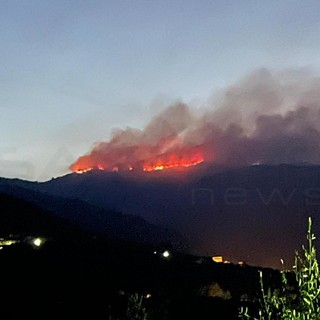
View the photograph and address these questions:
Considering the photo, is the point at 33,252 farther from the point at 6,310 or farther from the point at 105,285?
the point at 6,310

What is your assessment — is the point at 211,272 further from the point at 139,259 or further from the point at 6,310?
the point at 6,310

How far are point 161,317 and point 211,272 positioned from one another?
6774 centimetres

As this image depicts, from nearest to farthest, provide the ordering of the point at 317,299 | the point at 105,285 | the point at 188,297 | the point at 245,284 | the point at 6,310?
1. the point at 317,299
2. the point at 6,310
3. the point at 188,297
4. the point at 105,285
5. the point at 245,284

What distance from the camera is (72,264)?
8056 centimetres

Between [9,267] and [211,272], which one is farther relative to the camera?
[211,272]

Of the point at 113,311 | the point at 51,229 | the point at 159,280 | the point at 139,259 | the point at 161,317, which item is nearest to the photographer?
the point at 161,317

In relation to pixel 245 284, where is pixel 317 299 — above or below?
above

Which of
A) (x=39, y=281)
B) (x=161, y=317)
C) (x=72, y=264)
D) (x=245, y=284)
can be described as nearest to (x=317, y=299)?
(x=161, y=317)

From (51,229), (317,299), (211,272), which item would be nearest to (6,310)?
(317,299)

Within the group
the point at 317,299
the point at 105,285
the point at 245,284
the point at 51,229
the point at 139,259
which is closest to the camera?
the point at 317,299

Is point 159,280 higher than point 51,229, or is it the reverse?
point 51,229

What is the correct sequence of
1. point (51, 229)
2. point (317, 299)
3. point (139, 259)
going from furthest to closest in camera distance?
point (51, 229) < point (139, 259) < point (317, 299)

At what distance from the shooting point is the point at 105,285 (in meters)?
66.6

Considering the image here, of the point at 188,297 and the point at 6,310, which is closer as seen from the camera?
the point at 6,310
